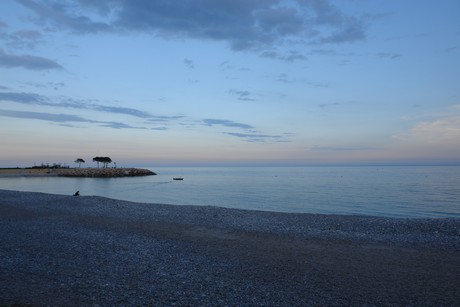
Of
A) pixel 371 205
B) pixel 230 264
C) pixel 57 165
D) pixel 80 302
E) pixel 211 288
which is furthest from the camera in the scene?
pixel 57 165

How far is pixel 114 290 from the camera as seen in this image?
27.9 ft

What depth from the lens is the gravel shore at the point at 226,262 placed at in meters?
8.41

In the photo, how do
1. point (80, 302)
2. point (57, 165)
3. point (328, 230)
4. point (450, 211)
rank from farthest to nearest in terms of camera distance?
point (57, 165) → point (450, 211) → point (328, 230) → point (80, 302)

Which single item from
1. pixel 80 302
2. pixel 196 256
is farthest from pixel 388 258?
pixel 80 302

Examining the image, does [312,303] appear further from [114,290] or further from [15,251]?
[15,251]

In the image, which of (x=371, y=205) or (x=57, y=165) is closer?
(x=371, y=205)

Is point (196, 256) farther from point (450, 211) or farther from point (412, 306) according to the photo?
point (450, 211)

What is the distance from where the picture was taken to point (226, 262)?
1182cm

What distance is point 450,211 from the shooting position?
1193 inches

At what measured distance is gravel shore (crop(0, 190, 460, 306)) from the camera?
8.41 m

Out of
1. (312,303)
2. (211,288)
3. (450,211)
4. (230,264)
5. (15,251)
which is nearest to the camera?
(312,303)

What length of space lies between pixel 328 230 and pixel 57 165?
13846 centimetres

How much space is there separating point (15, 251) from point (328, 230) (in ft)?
52.4

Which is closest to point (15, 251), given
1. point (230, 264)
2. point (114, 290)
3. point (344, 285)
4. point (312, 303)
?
point (114, 290)
